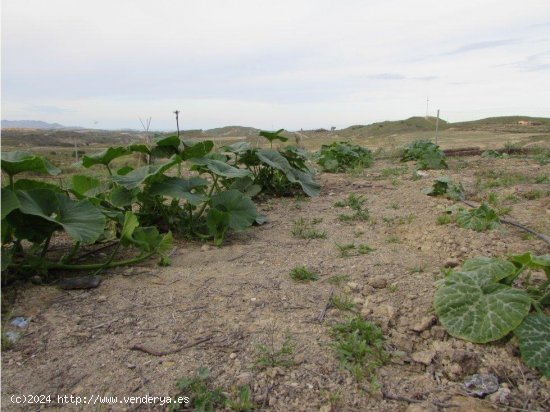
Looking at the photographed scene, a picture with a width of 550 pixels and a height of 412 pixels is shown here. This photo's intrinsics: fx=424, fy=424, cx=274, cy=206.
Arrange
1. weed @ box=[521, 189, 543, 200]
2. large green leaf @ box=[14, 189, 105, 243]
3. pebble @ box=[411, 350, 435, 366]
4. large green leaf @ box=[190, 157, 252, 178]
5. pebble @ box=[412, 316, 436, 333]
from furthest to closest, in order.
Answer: weed @ box=[521, 189, 543, 200] → large green leaf @ box=[190, 157, 252, 178] → large green leaf @ box=[14, 189, 105, 243] → pebble @ box=[412, 316, 436, 333] → pebble @ box=[411, 350, 435, 366]

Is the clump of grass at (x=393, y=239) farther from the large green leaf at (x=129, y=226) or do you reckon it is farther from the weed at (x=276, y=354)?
the large green leaf at (x=129, y=226)

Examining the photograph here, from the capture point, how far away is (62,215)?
6.95 feet

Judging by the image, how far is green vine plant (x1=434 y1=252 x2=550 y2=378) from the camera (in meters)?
1.55

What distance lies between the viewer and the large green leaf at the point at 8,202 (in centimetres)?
178

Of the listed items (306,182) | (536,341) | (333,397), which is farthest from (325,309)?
(306,182)

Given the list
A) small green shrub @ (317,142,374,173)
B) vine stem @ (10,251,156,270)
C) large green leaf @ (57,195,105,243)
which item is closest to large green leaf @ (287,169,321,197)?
small green shrub @ (317,142,374,173)

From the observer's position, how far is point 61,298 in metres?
2.08

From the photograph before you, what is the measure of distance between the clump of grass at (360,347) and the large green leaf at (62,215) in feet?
4.04

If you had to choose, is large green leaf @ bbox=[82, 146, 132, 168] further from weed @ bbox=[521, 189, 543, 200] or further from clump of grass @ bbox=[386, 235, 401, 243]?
weed @ bbox=[521, 189, 543, 200]

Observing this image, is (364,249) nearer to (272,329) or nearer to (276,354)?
(272,329)

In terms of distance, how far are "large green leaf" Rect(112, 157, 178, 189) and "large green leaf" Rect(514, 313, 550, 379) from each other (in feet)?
6.32

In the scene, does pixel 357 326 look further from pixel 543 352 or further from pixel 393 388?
pixel 543 352

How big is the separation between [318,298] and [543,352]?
0.94 meters

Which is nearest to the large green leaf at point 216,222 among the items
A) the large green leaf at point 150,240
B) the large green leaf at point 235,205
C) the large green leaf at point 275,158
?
the large green leaf at point 235,205
